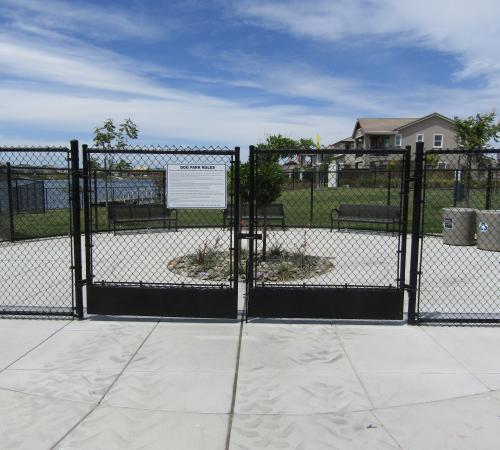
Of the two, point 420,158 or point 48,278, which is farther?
point 48,278

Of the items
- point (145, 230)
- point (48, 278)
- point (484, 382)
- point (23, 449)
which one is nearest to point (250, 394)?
point (23, 449)

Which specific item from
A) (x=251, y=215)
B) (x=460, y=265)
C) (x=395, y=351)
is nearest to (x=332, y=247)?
(x=460, y=265)

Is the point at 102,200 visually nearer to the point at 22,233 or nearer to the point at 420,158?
the point at 22,233

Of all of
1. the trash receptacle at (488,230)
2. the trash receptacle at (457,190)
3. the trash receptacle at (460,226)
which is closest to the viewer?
the trash receptacle at (488,230)

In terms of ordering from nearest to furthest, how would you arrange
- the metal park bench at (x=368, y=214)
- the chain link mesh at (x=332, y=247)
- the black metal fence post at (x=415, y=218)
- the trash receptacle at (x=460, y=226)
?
1. the black metal fence post at (x=415, y=218)
2. the chain link mesh at (x=332, y=247)
3. the trash receptacle at (x=460, y=226)
4. the metal park bench at (x=368, y=214)

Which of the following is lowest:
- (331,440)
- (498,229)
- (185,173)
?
(331,440)

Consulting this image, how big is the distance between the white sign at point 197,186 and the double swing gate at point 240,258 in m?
0.01

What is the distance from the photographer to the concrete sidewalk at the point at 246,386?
3.10m

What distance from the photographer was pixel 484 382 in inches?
153

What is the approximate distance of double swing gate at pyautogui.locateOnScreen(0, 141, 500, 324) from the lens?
17.4 feet

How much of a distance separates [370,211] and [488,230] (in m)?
3.38

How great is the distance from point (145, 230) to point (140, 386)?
34.7 feet

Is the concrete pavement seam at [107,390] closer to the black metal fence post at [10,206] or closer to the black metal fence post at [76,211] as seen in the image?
the black metal fence post at [76,211]

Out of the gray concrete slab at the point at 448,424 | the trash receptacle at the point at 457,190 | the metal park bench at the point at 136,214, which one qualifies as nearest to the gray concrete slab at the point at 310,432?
the gray concrete slab at the point at 448,424
